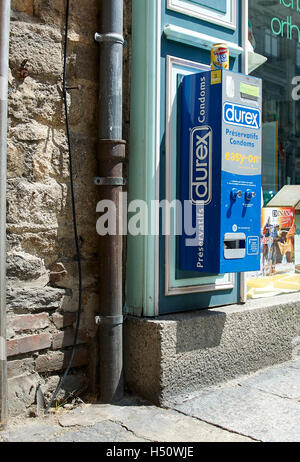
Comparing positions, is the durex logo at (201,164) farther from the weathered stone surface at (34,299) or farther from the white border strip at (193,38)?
the weathered stone surface at (34,299)

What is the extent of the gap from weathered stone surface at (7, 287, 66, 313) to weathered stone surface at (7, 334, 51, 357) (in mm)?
163

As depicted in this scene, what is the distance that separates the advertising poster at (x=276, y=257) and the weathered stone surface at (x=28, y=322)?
1838 millimetres

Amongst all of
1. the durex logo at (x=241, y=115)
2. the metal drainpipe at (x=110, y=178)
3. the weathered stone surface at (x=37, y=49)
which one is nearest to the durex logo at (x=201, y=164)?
the durex logo at (x=241, y=115)

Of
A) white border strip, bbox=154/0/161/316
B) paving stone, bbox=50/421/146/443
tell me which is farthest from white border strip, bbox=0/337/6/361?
white border strip, bbox=154/0/161/316

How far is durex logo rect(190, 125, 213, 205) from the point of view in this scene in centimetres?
381

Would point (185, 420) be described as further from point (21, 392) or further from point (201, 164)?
point (201, 164)

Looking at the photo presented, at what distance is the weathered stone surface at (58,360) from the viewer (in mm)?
3463

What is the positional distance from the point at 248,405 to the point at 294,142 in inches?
128

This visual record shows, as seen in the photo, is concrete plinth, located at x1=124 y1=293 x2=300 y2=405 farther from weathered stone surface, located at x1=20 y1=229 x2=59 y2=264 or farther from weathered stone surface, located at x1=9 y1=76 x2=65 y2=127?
weathered stone surface, located at x1=9 y1=76 x2=65 y2=127

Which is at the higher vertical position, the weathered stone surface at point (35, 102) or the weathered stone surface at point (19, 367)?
the weathered stone surface at point (35, 102)
